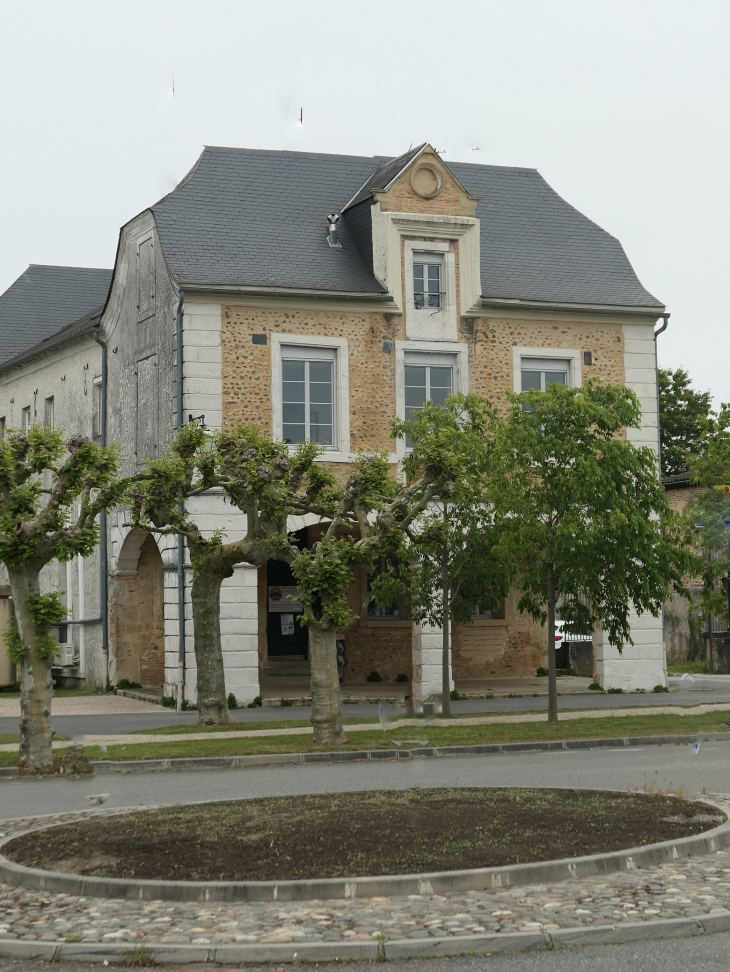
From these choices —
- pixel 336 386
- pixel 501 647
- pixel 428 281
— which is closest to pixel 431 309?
pixel 428 281

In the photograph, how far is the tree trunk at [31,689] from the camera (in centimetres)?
1496

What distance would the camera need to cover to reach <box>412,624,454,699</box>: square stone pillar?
980 inches

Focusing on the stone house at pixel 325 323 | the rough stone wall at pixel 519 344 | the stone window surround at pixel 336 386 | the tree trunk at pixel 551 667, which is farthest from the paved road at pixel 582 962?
the rough stone wall at pixel 519 344

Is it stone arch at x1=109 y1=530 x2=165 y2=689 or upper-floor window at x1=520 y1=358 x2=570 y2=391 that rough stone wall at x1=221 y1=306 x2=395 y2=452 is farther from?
stone arch at x1=109 y1=530 x2=165 y2=689

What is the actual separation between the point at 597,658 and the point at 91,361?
13.4 m

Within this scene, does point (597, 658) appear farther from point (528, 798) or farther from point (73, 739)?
point (528, 798)

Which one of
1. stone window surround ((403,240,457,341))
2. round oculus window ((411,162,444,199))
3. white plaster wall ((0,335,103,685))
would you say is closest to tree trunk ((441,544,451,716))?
stone window surround ((403,240,457,341))

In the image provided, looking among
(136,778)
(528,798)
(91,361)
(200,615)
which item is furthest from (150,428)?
(528,798)

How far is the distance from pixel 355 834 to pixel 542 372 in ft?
62.2

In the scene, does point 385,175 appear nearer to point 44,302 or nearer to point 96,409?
point 96,409

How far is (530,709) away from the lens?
74.2ft

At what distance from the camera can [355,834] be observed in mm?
8492

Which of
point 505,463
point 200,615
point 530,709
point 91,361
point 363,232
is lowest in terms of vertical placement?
point 530,709

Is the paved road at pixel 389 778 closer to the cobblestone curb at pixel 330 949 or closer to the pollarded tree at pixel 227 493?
the pollarded tree at pixel 227 493
